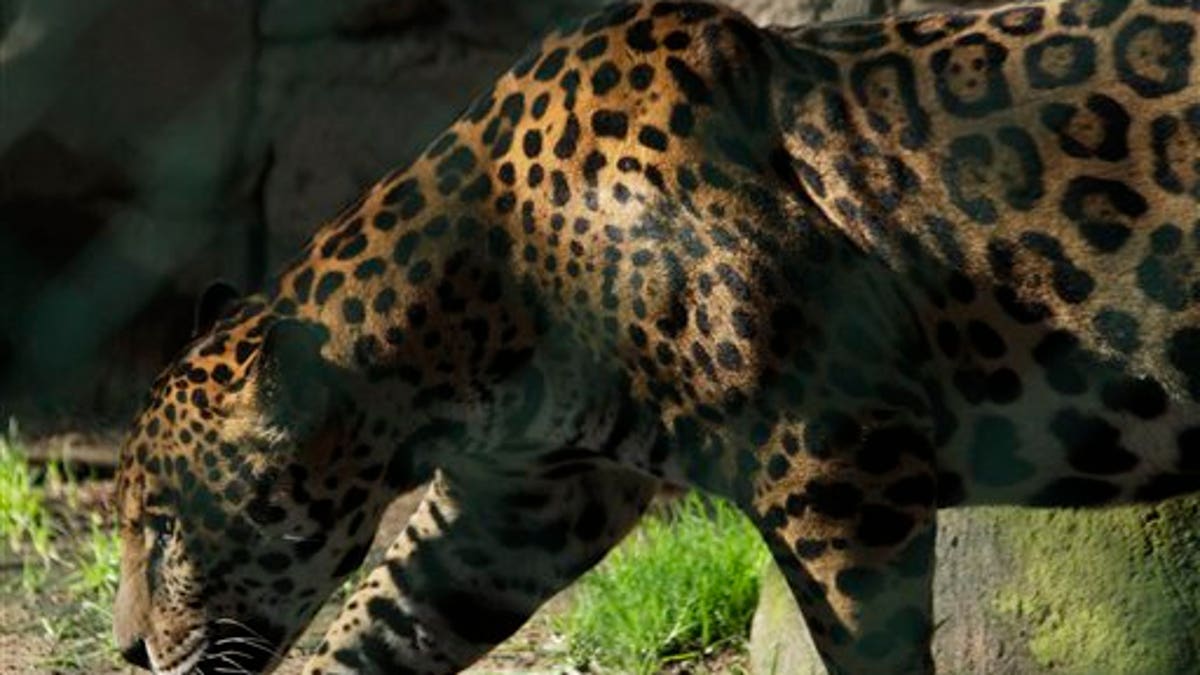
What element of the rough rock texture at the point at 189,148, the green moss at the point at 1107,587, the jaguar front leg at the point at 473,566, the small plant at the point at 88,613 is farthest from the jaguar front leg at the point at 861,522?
the rough rock texture at the point at 189,148

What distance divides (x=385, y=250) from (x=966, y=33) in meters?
0.97

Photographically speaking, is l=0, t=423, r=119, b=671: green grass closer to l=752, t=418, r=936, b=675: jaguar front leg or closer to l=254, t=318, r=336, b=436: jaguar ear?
l=254, t=318, r=336, b=436: jaguar ear

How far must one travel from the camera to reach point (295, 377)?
3.86 metres

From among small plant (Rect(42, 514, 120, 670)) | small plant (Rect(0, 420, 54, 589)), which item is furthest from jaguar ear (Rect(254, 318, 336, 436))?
small plant (Rect(0, 420, 54, 589))

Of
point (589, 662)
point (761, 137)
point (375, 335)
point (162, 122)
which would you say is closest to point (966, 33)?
point (761, 137)

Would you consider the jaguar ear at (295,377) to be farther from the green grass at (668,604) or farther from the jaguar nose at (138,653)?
the green grass at (668,604)

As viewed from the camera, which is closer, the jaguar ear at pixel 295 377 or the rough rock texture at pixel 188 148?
the jaguar ear at pixel 295 377

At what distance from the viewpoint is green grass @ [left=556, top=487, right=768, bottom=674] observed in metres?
5.06

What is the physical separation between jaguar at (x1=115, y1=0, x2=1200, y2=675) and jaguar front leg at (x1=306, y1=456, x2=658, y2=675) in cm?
13

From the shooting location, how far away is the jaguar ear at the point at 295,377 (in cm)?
385

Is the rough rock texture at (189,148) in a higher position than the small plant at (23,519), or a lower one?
higher

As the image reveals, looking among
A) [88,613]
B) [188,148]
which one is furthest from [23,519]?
[188,148]

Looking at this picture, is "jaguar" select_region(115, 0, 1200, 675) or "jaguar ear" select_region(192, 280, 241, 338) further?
"jaguar ear" select_region(192, 280, 241, 338)

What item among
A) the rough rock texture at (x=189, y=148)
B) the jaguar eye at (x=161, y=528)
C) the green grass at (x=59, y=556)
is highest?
the jaguar eye at (x=161, y=528)
